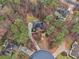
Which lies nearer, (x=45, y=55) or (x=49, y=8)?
(x=45, y=55)

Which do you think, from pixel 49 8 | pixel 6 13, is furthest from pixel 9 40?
pixel 49 8

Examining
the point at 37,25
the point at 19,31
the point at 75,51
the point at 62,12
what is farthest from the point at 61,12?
the point at 19,31

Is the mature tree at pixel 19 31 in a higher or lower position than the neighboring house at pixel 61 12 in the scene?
lower

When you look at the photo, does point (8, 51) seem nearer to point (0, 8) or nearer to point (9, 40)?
point (9, 40)

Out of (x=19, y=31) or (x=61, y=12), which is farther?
(x=61, y=12)

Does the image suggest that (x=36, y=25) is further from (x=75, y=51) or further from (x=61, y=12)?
(x=75, y=51)

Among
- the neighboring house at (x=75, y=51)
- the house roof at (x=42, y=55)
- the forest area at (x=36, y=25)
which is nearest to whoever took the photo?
the house roof at (x=42, y=55)

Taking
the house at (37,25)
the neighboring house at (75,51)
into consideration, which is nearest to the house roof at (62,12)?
the house at (37,25)

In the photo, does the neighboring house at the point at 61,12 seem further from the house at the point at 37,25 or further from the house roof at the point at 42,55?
the house roof at the point at 42,55

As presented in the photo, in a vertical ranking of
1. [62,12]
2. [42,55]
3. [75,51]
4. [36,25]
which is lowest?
[75,51]
